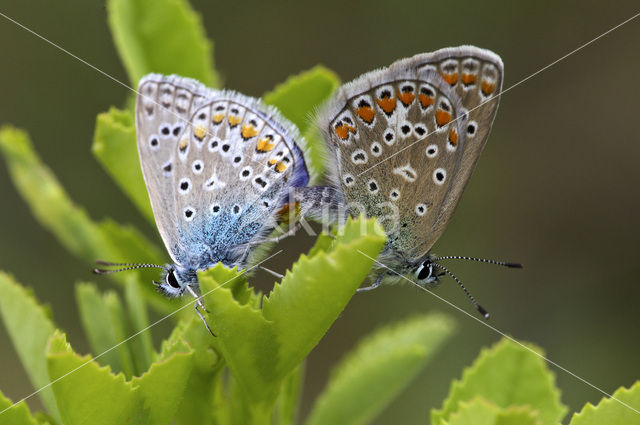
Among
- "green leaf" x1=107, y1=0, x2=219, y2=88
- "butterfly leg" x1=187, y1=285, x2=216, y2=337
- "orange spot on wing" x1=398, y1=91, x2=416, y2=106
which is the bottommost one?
"butterfly leg" x1=187, y1=285, x2=216, y2=337

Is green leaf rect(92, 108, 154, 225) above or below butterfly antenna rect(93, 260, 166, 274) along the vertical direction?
above

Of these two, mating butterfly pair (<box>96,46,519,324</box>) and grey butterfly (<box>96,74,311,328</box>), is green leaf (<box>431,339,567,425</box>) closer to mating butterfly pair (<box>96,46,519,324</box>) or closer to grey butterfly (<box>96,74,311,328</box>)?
mating butterfly pair (<box>96,46,519,324</box>)

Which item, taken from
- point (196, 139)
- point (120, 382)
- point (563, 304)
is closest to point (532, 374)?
point (120, 382)

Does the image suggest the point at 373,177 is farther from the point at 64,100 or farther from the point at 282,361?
the point at 64,100

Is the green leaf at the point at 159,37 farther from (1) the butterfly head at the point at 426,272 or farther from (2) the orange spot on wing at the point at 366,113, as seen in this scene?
(1) the butterfly head at the point at 426,272

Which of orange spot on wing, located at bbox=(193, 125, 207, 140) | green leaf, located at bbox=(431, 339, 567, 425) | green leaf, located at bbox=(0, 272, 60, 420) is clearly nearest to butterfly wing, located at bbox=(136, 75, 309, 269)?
orange spot on wing, located at bbox=(193, 125, 207, 140)

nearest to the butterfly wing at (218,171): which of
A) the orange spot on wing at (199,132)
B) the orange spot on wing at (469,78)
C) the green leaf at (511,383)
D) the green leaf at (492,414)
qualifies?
the orange spot on wing at (199,132)
